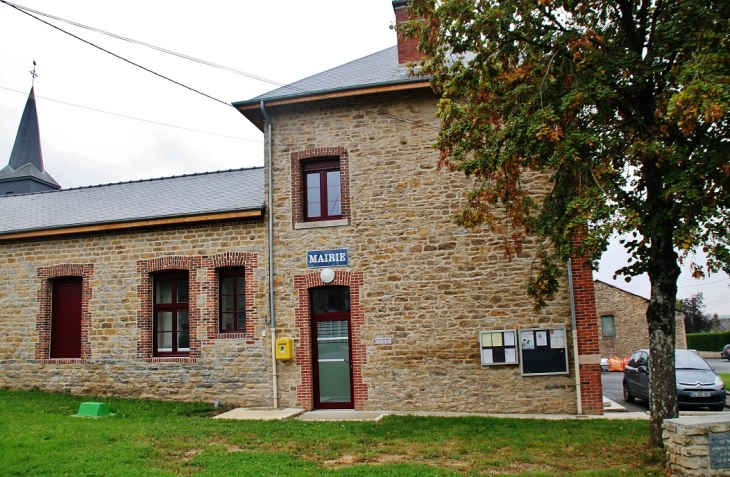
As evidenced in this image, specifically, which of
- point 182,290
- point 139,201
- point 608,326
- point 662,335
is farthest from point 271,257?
point 608,326

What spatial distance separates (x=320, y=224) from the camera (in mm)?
12391

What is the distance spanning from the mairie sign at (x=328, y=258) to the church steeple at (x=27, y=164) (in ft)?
62.5

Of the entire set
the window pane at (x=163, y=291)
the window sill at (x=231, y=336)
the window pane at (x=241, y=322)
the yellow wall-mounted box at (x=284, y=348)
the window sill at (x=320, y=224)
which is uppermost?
the window sill at (x=320, y=224)

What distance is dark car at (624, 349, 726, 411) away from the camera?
1202cm

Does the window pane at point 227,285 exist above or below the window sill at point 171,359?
above

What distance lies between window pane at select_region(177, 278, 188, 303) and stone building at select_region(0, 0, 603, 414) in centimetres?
4

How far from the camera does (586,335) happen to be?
36.4 ft

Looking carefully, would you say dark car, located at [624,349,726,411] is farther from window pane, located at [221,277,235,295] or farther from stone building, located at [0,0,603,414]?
window pane, located at [221,277,235,295]

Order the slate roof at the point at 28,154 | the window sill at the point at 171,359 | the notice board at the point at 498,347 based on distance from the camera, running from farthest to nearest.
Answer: the slate roof at the point at 28,154 < the window sill at the point at 171,359 < the notice board at the point at 498,347

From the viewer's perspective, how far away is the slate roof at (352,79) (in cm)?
1227

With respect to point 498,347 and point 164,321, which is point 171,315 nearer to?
point 164,321

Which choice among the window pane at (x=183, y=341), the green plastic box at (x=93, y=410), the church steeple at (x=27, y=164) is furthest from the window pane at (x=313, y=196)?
the church steeple at (x=27, y=164)

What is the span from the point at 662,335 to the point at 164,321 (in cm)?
1061

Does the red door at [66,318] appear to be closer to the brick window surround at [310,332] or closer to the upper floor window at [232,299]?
the upper floor window at [232,299]
